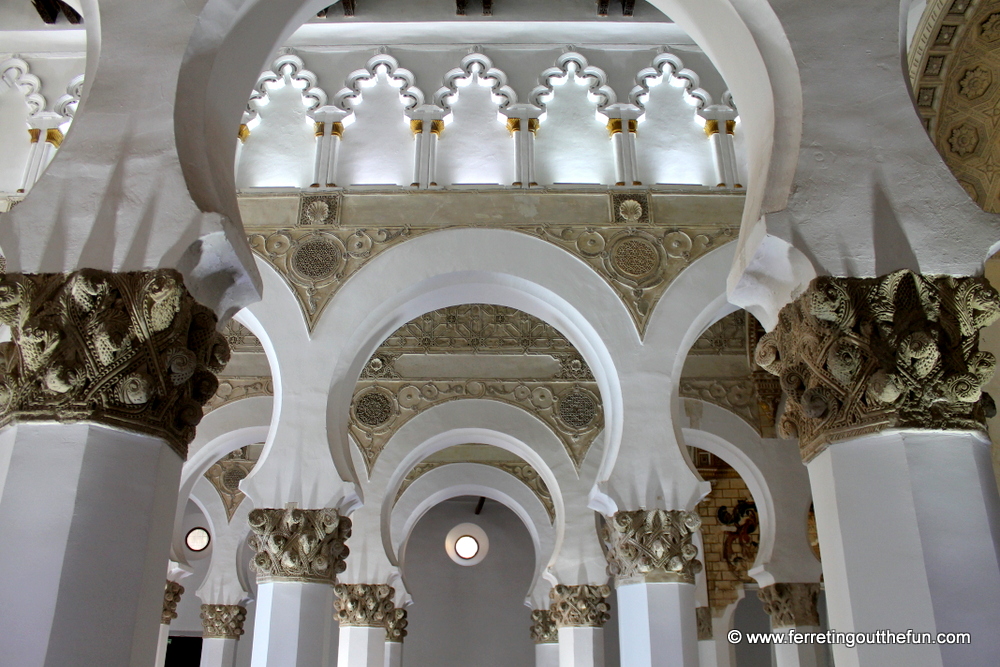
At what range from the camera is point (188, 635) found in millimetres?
13297

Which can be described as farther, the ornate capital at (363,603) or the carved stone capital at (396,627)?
the carved stone capital at (396,627)

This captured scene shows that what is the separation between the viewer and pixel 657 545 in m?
5.23

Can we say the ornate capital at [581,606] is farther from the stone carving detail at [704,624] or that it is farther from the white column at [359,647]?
the stone carving detail at [704,624]

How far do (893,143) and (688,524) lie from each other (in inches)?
128

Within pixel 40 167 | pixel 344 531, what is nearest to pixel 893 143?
pixel 344 531

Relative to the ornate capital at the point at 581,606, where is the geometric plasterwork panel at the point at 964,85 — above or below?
above

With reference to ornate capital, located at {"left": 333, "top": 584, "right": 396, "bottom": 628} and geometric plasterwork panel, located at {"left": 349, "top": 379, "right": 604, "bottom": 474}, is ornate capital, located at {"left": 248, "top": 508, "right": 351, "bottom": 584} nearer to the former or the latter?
geometric plasterwork panel, located at {"left": 349, "top": 379, "right": 604, "bottom": 474}

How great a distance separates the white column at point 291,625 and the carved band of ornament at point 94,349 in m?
2.76

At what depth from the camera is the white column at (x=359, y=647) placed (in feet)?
27.7

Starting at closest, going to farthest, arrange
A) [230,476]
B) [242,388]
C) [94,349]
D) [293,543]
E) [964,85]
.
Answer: [94,349] → [964,85] → [293,543] → [242,388] → [230,476]

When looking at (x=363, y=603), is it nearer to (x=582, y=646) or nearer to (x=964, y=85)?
(x=582, y=646)

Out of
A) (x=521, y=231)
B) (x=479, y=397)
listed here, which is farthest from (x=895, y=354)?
(x=479, y=397)

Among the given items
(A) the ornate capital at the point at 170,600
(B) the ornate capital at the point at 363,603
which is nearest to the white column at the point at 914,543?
(B) the ornate capital at the point at 363,603

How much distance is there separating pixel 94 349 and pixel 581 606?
6199 mm
